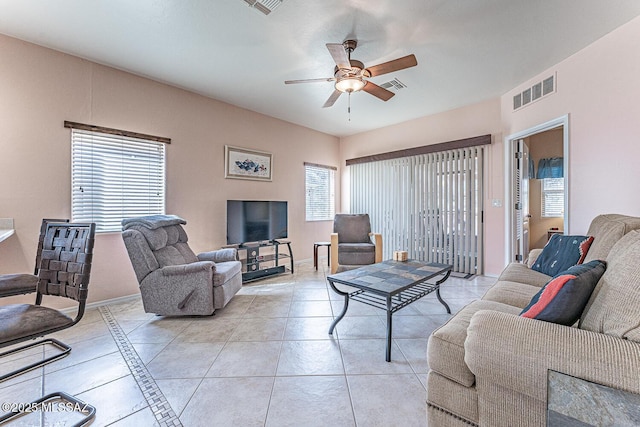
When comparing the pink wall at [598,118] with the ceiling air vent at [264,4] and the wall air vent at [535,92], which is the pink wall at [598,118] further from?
the ceiling air vent at [264,4]

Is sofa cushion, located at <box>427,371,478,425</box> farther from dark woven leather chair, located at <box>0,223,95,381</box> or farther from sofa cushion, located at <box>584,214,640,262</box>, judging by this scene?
dark woven leather chair, located at <box>0,223,95,381</box>

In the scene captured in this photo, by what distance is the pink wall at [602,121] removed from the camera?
89.3 inches

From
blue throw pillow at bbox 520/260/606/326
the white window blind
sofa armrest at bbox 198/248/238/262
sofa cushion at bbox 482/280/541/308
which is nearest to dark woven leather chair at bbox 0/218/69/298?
the white window blind

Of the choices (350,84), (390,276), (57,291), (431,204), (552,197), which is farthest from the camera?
(552,197)

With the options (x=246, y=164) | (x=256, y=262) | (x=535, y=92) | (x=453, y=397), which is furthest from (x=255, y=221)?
(x=535, y=92)

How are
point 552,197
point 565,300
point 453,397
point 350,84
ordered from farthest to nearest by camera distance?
point 552,197 → point 350,84 → point 453,397 → point 565,300

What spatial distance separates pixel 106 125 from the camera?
2.90 metres

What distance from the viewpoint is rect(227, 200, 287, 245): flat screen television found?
3762mm

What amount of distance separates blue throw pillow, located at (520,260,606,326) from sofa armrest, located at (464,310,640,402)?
73mm

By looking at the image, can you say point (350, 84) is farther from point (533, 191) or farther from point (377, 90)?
point (533, 191)

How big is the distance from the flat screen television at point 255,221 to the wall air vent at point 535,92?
11.9 feet

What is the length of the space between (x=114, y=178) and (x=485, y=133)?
5.02 metres

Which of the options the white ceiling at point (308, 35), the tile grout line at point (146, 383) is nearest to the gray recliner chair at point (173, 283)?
the tile grout line at point (146, 383)

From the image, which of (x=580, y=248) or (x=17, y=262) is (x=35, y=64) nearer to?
(x=17, y=262)
